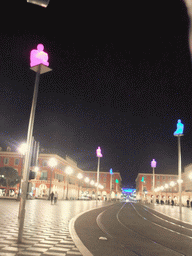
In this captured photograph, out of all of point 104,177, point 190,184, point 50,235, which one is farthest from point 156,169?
point 50,235

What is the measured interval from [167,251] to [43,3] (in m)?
7.71

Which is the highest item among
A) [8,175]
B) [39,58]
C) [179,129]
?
[179,129]

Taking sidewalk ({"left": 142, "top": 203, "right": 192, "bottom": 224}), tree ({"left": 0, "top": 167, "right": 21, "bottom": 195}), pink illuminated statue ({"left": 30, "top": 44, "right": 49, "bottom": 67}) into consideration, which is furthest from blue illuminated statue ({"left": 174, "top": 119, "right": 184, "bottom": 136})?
tree ({"left": 0, "top": 167, "right": 21, "bottom": 195})

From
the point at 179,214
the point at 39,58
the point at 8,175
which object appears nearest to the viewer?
the point at 39,58

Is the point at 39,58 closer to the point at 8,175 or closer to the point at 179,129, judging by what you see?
the point at 179,129

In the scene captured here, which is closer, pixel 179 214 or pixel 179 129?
pixel 179 129

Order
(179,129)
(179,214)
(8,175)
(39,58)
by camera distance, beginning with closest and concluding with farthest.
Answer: (39,58)
(179,129)
(179,214)
(8,175)

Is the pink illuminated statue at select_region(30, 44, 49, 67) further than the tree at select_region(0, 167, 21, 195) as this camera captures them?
No

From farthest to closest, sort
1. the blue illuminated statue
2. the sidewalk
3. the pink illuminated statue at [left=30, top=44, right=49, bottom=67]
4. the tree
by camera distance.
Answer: the tree → the blue illuminated statue → the sidewalk → the pink illuminated statue at [left=30, top=44, right=49, bottom=67]

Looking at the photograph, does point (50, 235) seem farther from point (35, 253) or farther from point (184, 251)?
point (184, 251)

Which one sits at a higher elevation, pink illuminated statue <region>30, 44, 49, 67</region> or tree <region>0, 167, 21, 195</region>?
pink illuminated statue <region>30, 44, 49, 67</region>

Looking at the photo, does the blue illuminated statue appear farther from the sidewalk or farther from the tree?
the tree

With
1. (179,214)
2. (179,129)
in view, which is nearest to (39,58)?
(179,129)

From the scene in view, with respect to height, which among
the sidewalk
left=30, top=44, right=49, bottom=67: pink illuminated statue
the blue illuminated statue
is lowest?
the sidewalk
